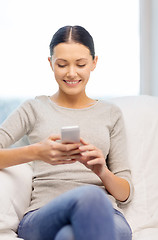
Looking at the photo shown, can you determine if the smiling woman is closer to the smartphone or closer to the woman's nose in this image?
the woman's nose

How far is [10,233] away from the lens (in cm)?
124

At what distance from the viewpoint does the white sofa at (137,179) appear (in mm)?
1293

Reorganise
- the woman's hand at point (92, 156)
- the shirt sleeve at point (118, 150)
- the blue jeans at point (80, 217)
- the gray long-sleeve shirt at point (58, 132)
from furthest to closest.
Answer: the shirt sleeve at point (118, 150)
the gray long-sleeve shirt at point (58, 132)
the woman's hand at point (92, 156)
the blue jeans at point (80, 217)

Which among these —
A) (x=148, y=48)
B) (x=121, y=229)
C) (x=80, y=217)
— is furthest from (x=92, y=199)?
(x=148, y=48)

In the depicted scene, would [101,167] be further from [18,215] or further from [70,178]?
[18,215]

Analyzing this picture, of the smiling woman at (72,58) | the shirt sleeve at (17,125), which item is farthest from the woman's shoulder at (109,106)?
the shirt sleeve at (17,125)

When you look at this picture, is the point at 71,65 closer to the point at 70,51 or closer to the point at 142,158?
the point at 70,51

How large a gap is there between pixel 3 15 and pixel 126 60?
2.56 ft

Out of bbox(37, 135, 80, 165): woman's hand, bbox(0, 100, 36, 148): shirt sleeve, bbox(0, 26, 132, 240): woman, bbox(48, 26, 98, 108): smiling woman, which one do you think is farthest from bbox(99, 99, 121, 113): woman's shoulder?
bbox(37, 135, 80, 165): woman's hand

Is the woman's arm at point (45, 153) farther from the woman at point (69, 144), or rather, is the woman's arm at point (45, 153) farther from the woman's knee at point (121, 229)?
the woman's knee at point (121, 229)

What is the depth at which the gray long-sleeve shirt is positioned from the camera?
1405mm

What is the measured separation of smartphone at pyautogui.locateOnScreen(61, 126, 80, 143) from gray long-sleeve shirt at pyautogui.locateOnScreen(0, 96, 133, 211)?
0.92 ft

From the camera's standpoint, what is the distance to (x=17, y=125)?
57.6 inches

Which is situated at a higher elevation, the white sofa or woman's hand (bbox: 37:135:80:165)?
woman's hand (bbox: 37:135:80:165)
